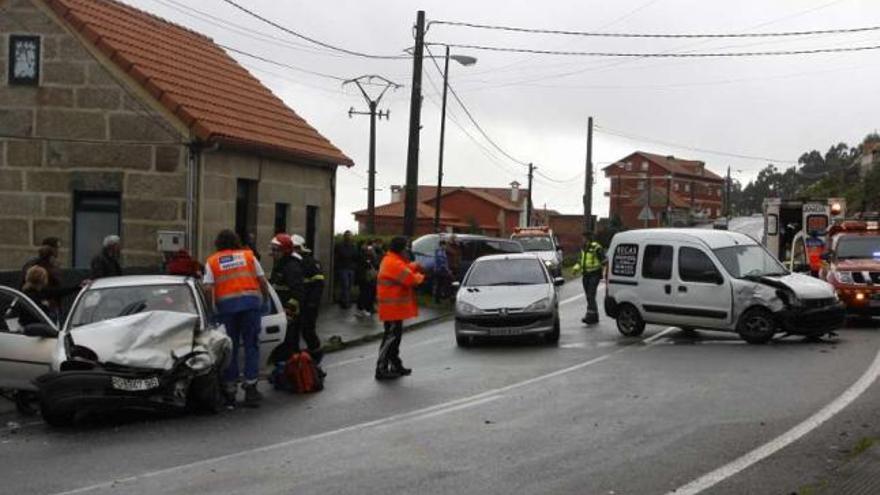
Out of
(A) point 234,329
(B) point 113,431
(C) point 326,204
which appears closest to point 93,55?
(C) point 326,204

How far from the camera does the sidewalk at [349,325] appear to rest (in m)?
18.5

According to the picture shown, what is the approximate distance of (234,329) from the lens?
11602mm

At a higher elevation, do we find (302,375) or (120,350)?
(120,350)

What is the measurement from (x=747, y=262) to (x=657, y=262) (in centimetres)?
148

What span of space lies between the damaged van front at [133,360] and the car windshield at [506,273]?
765cm

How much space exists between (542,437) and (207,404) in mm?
3680

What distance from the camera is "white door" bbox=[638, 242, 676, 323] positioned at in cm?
1795

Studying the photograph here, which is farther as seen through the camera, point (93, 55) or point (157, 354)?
point (93, 55)

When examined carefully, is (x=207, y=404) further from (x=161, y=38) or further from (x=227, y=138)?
(x=161, y=38)

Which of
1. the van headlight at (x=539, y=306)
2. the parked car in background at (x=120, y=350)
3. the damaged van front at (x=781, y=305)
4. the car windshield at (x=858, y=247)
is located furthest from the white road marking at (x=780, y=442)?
the car windshield at (x=858, y=247)

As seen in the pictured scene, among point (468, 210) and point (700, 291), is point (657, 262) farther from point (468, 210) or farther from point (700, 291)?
point (468, 210)

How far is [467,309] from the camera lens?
17406mm

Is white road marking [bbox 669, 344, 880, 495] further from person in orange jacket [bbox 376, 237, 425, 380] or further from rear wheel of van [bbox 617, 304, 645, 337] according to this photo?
rear wheel of van [bbox 617, 304, 645, 337]

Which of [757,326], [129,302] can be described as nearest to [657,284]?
[757,326]
